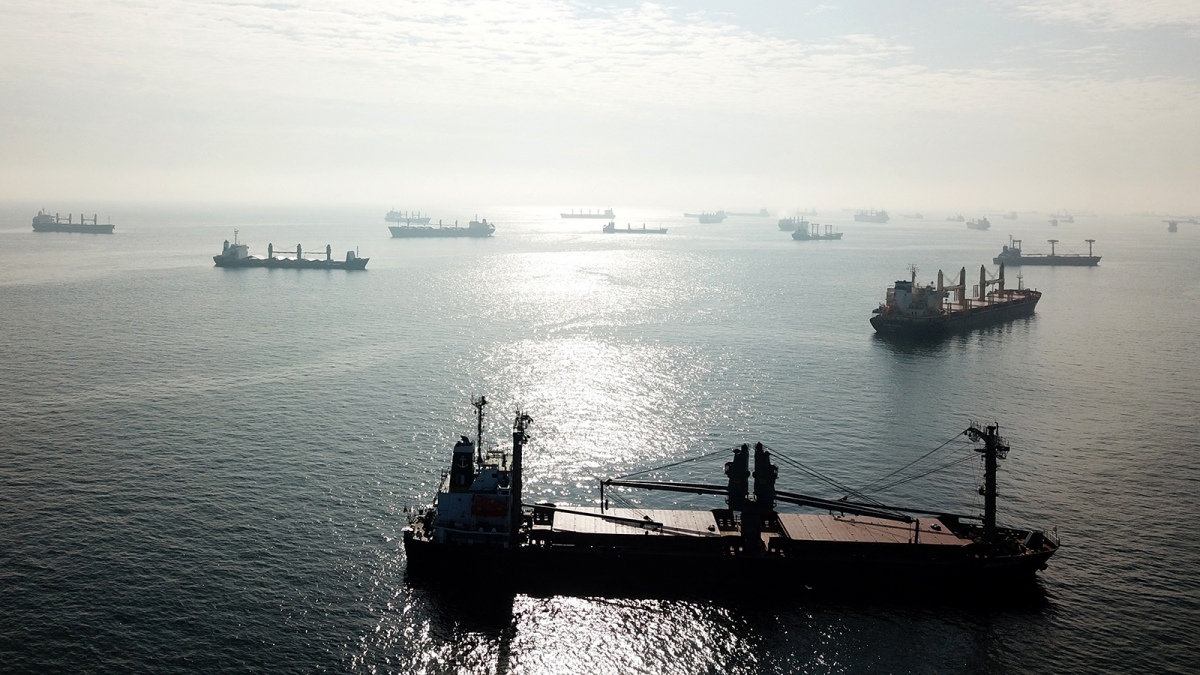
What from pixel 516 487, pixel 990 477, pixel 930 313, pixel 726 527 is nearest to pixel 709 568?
pixel 726 527

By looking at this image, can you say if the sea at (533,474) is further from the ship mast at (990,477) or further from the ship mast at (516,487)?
the ship mast at (990,477)

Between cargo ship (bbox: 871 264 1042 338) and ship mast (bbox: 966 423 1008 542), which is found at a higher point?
cargo ship (bbox: 871 264 1042 338)

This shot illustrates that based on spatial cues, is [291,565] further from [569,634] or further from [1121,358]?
[1121,358]

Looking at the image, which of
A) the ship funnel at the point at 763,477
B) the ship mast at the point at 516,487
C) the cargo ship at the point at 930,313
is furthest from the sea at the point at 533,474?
the cargo ship at the point at 930,313

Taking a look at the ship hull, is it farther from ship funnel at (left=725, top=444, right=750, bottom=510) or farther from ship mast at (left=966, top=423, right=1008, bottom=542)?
ship funnel at (left=725, top=444, right=750, bottom=510)

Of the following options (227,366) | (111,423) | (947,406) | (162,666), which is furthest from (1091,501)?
(227,366)

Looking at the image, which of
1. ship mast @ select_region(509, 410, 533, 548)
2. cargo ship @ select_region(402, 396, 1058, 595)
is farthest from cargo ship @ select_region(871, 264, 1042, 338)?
ship mast @ select_region(509, 410, 533, 548)

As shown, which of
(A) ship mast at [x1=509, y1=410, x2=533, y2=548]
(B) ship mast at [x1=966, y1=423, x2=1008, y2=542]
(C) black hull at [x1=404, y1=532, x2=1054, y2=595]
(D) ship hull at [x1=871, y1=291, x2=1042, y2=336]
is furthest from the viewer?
(D) ship hull at [x1=871, y1=291, x2=1042, y2=336]
